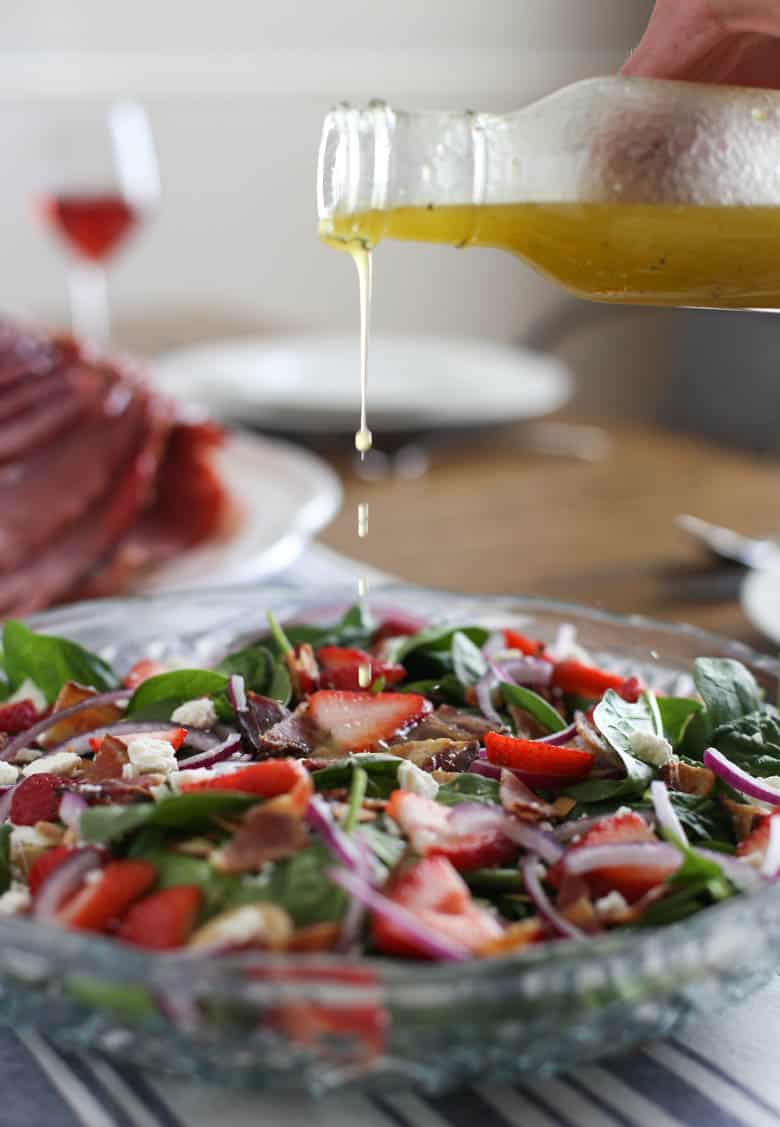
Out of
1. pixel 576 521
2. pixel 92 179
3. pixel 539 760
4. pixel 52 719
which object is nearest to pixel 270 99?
pixel 92 179

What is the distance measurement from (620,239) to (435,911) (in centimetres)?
55

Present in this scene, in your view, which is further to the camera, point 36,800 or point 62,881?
point 36,800

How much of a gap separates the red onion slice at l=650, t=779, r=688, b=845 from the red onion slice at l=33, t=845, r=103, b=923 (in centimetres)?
36

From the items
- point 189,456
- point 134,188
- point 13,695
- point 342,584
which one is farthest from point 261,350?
point 13,695

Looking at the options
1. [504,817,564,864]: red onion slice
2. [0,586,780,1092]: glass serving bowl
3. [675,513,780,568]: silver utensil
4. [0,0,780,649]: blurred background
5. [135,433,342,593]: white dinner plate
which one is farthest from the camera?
[0,0,780,649]: blurred background

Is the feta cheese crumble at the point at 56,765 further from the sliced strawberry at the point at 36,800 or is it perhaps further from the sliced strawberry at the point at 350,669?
the sliced strawberry at the point at 350,669

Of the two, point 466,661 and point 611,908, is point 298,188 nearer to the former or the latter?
point 466,661

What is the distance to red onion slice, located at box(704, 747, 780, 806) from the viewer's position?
0.94m

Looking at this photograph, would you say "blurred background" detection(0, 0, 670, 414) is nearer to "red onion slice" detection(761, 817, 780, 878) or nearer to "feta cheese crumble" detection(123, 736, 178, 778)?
"feta cheese crumble" detection(123, 736, 178, 778)

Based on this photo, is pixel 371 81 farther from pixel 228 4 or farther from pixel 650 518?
pixel 650 518

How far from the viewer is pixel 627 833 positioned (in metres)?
0.87

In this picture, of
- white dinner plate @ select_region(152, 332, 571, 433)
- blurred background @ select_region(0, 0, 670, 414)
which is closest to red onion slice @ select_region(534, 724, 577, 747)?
white dinner plate @ select_region(152, 332, 571, 433)

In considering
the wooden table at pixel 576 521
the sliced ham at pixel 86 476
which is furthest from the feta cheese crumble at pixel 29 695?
the wooden table at pixel 576 521

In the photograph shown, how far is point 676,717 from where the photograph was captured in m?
1.08
